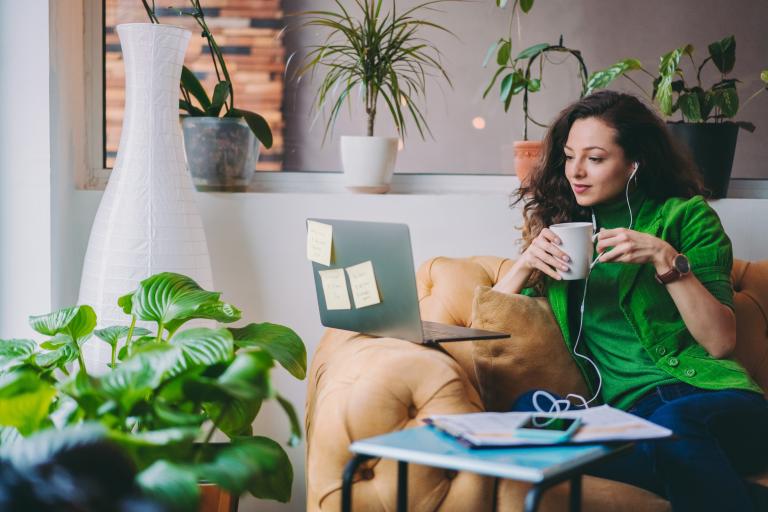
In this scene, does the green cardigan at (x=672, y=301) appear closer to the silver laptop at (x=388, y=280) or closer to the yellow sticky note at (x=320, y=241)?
the silver laptop at (x=388, y=280)

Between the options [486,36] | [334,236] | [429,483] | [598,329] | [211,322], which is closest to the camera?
[429,483]

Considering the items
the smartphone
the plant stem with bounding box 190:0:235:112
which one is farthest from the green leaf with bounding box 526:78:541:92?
the smartphone

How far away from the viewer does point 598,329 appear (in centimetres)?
197

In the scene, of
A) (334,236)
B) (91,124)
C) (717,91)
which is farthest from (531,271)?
(91,124)

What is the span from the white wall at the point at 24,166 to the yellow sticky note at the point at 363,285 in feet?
3.05

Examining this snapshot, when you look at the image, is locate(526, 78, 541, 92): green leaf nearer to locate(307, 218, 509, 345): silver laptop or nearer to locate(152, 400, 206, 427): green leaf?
locate(307, 218, 509, 345): silver laptop

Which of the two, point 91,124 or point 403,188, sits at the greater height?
point 91,124

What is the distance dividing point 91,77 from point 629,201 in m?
Answer: 1.66

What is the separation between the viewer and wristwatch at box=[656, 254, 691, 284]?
1756 mm

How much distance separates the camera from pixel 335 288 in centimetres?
182

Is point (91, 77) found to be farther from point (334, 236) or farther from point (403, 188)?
point (334, 236)

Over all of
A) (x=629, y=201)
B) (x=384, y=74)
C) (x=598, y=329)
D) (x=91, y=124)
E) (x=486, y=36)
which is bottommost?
(x=598, y=329)

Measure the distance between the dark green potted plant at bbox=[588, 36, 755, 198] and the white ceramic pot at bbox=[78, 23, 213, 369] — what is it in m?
1.18

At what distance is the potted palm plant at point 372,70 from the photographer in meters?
2.37
